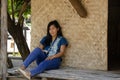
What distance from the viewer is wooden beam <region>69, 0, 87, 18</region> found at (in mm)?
7528

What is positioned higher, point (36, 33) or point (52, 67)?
point (36, 33)

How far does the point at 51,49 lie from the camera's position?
7.81 meters

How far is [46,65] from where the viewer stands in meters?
7.37

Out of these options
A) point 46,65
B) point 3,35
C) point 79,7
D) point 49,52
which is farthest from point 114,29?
point 3,35

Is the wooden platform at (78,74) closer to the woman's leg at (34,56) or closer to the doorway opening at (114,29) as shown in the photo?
the woman's leg at (34,56)

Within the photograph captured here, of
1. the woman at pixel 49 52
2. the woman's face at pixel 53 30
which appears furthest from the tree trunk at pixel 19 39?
the woman's face at pixel 53 30

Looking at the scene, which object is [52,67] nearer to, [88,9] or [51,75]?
[51,75]

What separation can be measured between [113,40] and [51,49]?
4.32 meters

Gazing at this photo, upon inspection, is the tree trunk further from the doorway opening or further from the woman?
the woman

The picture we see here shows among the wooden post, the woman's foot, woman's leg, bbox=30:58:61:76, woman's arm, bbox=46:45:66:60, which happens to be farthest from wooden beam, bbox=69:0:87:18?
the woman's foot

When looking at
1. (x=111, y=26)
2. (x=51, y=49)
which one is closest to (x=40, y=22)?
(x=51, y=49)

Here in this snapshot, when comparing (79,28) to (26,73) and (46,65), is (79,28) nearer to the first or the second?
(46,65)

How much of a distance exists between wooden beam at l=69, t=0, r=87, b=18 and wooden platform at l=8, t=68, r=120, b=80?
123cm

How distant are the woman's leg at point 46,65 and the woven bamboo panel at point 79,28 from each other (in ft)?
1.87
